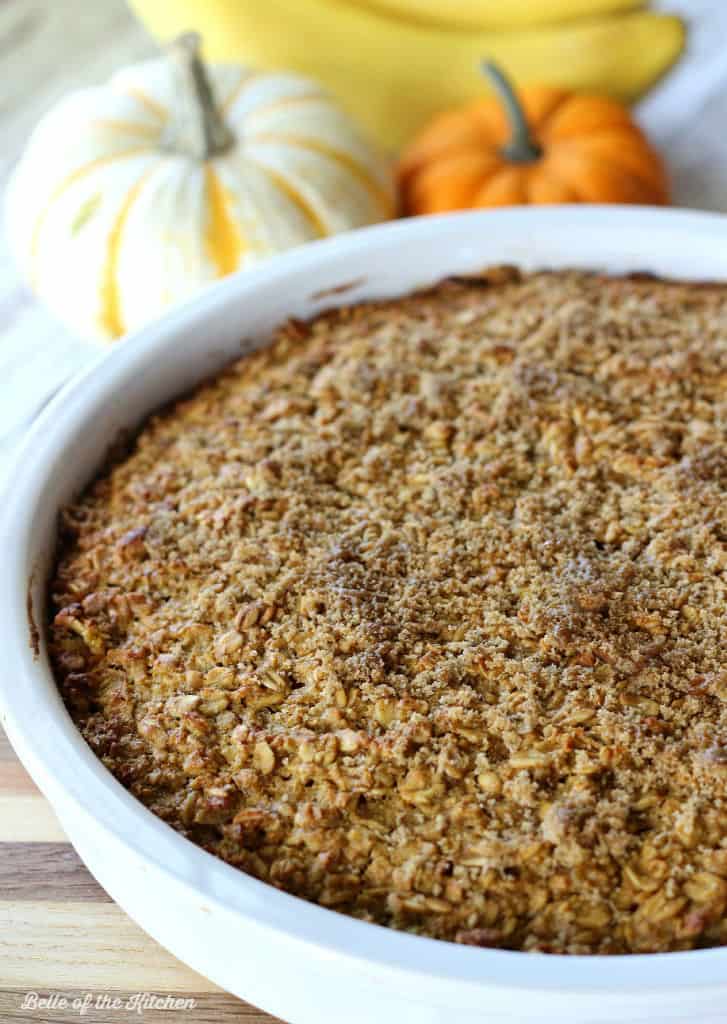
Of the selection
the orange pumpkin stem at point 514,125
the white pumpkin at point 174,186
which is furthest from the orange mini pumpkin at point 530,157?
the white pumpkin at point 174,186

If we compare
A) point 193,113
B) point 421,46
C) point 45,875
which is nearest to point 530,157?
point 421,46

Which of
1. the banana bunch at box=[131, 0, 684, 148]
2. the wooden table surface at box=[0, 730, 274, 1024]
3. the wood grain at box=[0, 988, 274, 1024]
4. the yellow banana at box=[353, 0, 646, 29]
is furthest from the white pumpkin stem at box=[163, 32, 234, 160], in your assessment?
the wood grain at box=[0, 988, 274, 1024]

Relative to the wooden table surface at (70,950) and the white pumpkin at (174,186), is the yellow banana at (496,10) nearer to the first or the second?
the white pumpkin at (174,186)

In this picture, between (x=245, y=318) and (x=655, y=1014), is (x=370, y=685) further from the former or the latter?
(x=245, y=318)

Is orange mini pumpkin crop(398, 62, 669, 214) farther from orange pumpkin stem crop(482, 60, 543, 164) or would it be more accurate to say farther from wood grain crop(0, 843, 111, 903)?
wood grain crop(0, 843, 111, 903)

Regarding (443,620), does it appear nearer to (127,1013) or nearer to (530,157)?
(127,1013)

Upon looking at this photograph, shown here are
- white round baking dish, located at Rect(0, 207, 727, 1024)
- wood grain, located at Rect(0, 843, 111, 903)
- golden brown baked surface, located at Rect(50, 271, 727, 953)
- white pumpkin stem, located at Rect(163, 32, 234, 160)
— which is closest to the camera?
white round baking dish, located at Rect(0, 207, 727, 1024)
